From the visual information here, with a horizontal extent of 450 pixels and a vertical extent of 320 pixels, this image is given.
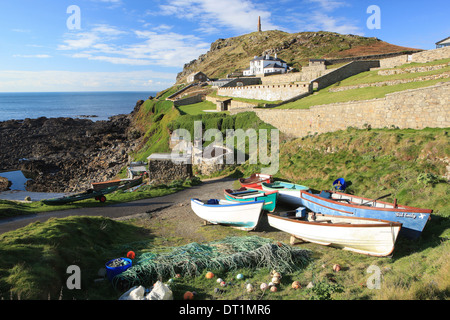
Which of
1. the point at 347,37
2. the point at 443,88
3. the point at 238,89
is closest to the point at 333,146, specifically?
the point at 443,88

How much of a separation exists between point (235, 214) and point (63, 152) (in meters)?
41.8

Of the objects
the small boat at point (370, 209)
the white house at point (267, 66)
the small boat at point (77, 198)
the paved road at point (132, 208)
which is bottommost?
the paved road at point (132, 208)

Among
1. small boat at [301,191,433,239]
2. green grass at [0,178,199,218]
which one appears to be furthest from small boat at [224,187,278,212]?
green grass at [0,178,199,218]

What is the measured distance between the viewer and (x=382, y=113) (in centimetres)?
1684

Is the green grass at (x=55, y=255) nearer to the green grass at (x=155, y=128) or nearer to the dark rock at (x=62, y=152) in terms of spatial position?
the dark rock at (x=62, y=152)

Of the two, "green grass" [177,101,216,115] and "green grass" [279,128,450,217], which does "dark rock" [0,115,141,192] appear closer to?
"green grass" [177,101,216,115]

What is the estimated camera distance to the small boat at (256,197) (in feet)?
46.3

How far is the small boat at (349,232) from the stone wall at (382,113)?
8308 millimetres

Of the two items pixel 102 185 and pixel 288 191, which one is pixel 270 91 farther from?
pixel 102 185

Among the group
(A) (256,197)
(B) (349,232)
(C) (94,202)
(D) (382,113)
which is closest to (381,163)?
(D) (382,113)

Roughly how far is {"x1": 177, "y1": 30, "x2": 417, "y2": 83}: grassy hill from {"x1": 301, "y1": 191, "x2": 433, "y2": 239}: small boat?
48398mm

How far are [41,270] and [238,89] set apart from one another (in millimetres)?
39012

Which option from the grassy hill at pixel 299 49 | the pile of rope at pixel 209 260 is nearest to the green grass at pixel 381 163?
the pile of rope at pixel 209 260

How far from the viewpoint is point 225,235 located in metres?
12.4
